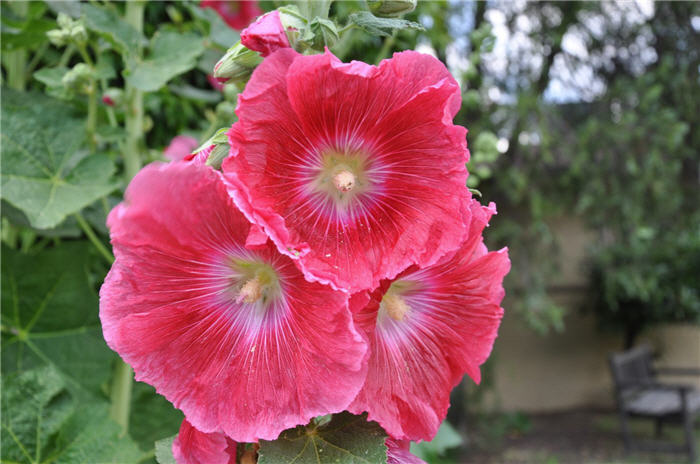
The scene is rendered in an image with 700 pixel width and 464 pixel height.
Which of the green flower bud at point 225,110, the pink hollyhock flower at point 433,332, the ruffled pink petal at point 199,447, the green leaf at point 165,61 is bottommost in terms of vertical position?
the green flower bud at point 225,110

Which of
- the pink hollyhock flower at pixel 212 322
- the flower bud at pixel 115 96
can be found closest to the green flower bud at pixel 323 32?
the pink hollyhock flower at pixel 212 322

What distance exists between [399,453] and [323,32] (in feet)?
0.89

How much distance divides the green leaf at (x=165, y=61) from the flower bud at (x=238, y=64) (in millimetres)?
331

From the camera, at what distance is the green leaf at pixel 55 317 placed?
2.48ft

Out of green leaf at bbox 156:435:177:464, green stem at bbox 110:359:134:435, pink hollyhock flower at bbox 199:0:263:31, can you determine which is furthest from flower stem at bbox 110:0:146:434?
green leaf at bbox 156:435:177:464

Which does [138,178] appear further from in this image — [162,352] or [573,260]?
[573,260]

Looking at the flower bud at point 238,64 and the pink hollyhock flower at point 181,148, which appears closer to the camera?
the flower bud at point 238,64

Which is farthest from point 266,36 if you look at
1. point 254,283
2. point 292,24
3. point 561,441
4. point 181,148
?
point 561,441

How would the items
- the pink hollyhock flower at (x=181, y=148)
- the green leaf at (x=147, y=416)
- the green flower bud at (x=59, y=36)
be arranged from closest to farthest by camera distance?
the green flower bud at (x=59, y=36)
the green leaf at (x=147, y=416)
the pink hollyhock flower at (x=181, y=148)

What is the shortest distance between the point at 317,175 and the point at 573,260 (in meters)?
6.22

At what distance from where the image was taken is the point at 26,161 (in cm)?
71

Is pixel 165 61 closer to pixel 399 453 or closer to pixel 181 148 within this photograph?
pixel 181 148

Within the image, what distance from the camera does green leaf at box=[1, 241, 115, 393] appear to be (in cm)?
76

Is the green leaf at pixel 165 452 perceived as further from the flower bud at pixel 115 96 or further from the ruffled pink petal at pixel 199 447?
the flower bud at pixel 115 96
